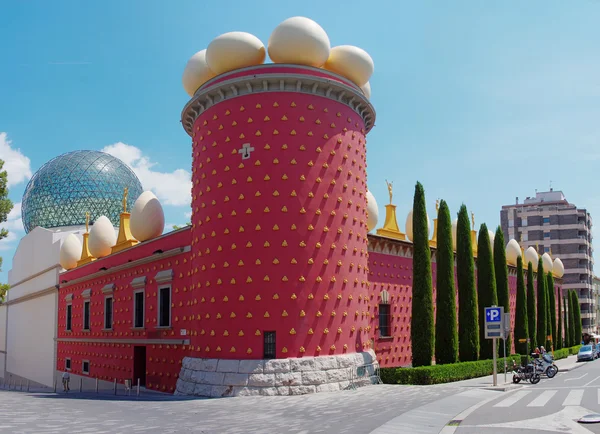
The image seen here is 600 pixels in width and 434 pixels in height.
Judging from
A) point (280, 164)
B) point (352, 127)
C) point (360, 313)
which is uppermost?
point (352, 127)

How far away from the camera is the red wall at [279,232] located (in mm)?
21984

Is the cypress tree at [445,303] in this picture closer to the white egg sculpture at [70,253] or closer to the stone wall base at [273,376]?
the stone wall base at [273,376]

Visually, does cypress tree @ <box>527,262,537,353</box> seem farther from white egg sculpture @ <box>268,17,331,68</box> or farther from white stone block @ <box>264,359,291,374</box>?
white egg sculpture @ <box>268,17,331,68</box>

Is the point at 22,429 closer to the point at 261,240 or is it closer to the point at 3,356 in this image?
the point at 261,240

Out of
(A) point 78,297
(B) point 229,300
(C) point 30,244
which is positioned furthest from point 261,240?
(C) point 30,244

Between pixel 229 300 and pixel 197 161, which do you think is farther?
pixel 197 161

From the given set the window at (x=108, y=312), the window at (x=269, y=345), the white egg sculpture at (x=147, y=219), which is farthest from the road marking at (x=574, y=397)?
the window at (x=108, y=312)

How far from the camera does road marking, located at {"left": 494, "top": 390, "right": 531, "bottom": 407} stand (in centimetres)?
1823

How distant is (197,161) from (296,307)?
312 inches

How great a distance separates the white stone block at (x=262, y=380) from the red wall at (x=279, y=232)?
857mm

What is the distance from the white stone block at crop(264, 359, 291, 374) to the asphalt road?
681 cm

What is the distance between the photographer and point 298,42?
23.1m

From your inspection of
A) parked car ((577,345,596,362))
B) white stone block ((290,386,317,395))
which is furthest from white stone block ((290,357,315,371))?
parked car ((577,345,596,362))

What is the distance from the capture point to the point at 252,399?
20.1 metres
